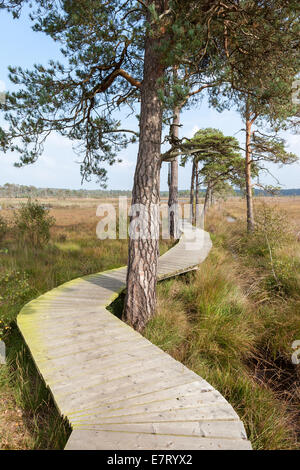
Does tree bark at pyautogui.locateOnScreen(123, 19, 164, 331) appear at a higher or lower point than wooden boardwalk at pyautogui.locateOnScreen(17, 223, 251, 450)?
higher

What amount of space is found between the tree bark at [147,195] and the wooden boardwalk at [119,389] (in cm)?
58

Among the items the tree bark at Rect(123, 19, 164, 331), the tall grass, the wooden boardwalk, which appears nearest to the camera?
the wooden boardwalk

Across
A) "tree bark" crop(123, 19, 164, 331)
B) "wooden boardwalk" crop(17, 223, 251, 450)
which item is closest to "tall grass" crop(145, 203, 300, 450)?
"tree bark" crop(123, 19, 164, 331)

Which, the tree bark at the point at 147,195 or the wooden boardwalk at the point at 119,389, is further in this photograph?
the tree bark at the point at 147,195

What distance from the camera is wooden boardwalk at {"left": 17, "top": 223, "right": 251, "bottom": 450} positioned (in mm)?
1944

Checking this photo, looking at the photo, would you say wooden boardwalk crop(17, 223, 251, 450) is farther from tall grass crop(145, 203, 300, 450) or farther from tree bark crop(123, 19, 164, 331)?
tall grass crop(145, 203, 300, 450)

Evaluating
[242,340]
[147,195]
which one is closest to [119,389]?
[242,340]

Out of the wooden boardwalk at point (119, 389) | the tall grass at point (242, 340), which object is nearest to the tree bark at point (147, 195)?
the tall grass at point (242, 340)

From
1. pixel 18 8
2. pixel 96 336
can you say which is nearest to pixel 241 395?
pixel 96 336

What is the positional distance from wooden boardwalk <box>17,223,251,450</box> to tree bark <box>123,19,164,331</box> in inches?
23.0

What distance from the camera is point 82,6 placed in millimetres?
4281

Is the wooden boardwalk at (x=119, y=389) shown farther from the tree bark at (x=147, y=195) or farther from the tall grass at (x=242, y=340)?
the tall grass at (x=242, y=340)

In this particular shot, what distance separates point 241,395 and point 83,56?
221 inches

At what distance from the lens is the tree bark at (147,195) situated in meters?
4.12
